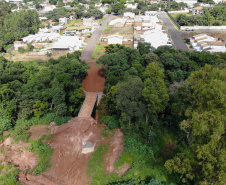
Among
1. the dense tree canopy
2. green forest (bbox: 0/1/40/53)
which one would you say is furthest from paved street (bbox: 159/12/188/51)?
green forest (bbox: 0/1/40/53)

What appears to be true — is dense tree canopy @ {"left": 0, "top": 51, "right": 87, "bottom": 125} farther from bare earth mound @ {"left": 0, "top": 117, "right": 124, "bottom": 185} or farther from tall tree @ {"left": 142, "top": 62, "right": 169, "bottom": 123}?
tall tree @ {"left": 142, "top": 62, "right": 169, "bottom": 123}

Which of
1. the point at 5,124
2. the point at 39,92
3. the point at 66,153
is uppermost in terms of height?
the point at 39,92

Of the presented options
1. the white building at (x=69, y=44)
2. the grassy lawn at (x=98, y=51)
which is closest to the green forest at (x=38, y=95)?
the grassy lawn at (x=98, y=51)

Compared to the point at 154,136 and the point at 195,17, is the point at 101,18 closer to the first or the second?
the point at 195,17

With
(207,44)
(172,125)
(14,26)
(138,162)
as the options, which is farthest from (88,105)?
(14,26)

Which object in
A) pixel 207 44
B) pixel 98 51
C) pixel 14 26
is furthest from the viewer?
pixel 14 26

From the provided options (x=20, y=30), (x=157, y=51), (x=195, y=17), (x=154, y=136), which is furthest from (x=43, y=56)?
(x=195, y=17)

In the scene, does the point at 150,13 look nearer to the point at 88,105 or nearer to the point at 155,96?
the point at 88,105
